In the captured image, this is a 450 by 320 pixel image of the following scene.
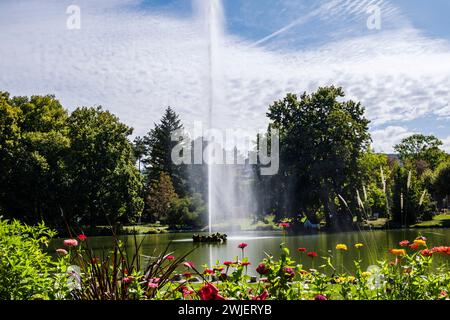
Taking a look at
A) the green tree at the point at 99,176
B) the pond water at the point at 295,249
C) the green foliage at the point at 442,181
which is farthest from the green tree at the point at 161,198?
the pond water at the point at 295,249

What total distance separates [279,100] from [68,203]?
18627 millimetres

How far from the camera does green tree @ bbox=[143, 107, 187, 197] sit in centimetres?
5672

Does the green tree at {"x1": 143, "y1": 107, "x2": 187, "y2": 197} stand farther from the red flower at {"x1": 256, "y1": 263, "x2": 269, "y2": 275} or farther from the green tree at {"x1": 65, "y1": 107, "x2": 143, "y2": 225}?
the red flower at {"x1": 256, "y1": 263, "x2": 269, "y2": 275}

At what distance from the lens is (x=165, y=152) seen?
59375mm

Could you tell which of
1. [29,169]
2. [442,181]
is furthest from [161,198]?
[442,181]

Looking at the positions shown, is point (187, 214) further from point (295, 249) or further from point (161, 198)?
point (295, 249)

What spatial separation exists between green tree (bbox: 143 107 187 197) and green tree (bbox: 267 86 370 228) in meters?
17.9

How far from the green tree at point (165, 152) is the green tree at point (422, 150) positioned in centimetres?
2798

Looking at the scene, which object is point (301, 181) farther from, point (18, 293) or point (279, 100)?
point (18, 293)

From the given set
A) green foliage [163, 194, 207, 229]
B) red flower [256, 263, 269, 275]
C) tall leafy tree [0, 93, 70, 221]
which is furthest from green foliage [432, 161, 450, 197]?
red flower [256, 263, 269, 275]

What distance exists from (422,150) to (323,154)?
112ft

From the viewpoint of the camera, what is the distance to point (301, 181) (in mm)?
39344

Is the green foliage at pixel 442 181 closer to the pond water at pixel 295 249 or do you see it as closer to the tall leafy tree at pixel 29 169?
the pond water at pixel 295 249

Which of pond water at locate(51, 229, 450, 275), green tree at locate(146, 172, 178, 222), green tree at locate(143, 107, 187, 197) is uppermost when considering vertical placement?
green tree at locate(143, 107, 187, 197)
